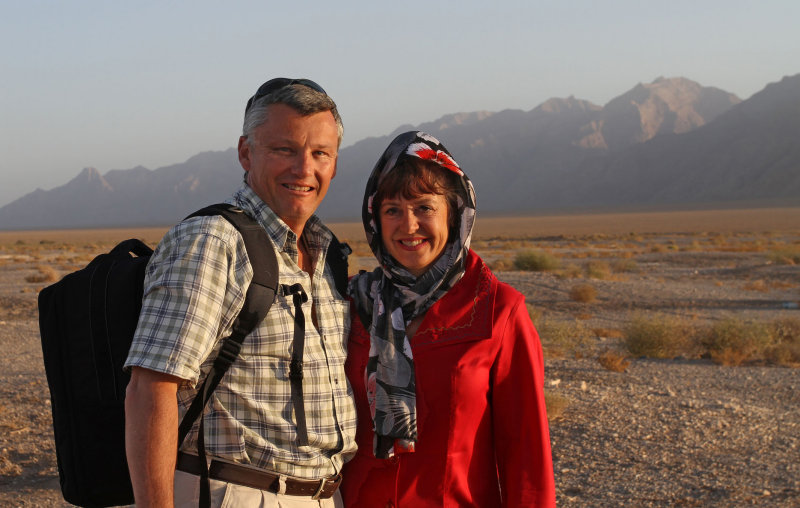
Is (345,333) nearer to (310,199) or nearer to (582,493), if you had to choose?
(310,199)

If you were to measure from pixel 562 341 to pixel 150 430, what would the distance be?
9.84 meters

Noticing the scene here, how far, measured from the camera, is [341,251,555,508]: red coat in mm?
2482

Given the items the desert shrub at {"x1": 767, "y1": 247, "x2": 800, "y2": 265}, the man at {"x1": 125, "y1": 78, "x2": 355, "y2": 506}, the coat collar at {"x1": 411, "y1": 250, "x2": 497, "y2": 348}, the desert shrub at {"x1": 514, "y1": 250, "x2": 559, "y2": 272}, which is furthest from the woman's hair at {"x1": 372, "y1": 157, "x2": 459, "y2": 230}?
the desert shrub at {"x1": 767, "y1": 247, "x2": 800, "y2": 265}

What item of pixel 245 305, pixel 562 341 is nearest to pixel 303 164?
pixel 245 305

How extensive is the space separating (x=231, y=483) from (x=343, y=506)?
53 centimetres

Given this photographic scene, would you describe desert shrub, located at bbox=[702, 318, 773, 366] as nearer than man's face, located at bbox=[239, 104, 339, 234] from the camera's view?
No

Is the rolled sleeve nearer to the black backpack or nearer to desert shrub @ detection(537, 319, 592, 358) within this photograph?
the black backpack

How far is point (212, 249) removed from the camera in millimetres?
2016

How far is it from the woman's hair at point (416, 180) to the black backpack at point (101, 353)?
652 millimetres

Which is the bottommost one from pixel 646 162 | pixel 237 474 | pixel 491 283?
pixel 237 474

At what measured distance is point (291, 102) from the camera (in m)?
2.41

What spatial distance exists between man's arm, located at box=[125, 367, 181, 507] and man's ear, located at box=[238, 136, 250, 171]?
881 mm

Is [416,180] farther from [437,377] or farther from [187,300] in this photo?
[187,300]

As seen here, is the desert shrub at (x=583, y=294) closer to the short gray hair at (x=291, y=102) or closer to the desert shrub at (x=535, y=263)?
the desert shrub at (x=535, y=263)
